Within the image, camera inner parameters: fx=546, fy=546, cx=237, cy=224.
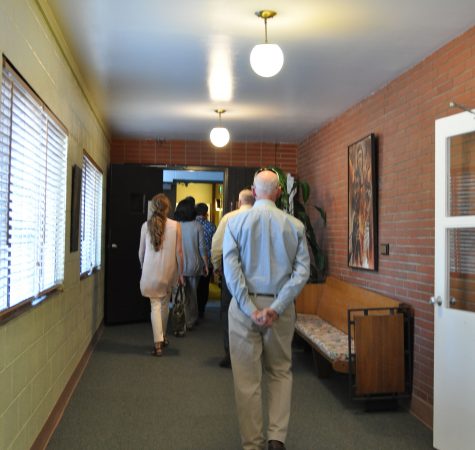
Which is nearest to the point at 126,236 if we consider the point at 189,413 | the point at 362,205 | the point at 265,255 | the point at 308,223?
the point at 308,223

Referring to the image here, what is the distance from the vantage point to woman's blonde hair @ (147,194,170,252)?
5.54 meters

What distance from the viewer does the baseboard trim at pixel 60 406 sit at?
3199mm

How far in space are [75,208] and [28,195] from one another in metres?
1.49

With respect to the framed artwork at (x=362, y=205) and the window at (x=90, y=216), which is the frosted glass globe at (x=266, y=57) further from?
the window at (x=90, y=216)

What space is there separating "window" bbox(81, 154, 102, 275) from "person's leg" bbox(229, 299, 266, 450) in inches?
104

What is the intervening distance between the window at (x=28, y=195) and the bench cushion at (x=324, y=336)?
2.12m

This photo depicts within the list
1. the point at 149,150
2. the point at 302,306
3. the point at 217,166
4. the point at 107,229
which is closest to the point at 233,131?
the point at 217,166

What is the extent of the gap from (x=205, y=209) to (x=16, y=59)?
221 inches

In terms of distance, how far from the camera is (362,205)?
5262 millimetres

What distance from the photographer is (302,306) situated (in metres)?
6.09

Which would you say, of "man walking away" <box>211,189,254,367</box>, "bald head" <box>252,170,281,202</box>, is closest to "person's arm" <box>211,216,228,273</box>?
"man walking away" <box>211,189,254,367</box>

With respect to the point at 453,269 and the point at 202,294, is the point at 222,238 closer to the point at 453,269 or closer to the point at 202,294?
the point at 453,269

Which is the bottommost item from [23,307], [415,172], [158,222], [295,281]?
[23,307]

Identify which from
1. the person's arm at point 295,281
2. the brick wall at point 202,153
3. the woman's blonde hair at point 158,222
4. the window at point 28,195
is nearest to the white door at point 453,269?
the person's arm at point 295,281
